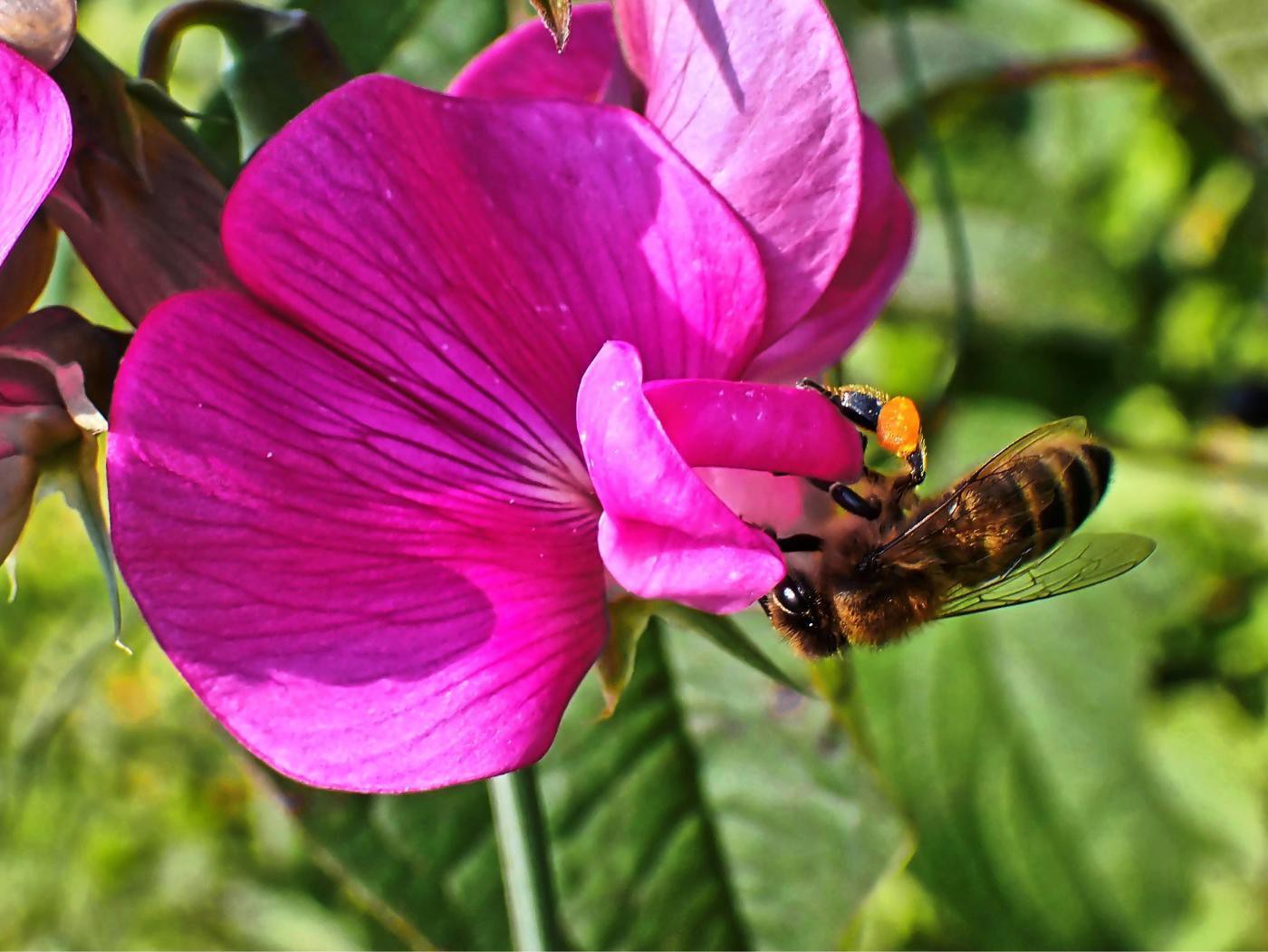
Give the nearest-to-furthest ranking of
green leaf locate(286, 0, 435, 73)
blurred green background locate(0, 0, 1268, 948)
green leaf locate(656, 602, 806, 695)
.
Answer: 1. green leaf locate(656, 602, 806, 695)
2. green leaf locate(286, 0, 435, 73)
3. blurred green background locate(0, 0, 1268, 948)

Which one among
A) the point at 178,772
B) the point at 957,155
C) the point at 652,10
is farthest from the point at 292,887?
the point at 652,10

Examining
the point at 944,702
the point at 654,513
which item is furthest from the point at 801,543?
the point at 944,702

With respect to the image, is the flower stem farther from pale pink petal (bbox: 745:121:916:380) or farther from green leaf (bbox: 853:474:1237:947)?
green leaf (bbox: 853:474:1237:947)

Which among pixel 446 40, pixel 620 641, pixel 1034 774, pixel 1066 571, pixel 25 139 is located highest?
pixel 25 139

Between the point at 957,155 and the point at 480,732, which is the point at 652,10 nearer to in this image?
the point at 480,732

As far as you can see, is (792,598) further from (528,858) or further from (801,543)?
(528,858)

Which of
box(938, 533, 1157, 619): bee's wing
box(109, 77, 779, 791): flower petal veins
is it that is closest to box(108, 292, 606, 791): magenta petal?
box(109, 77, 779, 791): flower petal veins
